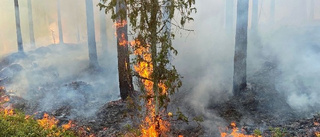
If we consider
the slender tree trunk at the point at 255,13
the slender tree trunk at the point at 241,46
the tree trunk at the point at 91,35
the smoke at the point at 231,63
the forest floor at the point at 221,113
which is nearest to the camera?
the forest floor at the point at 221,113

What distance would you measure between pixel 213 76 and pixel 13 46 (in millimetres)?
32788

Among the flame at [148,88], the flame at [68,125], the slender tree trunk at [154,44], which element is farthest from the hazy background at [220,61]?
the flame at [68,125]

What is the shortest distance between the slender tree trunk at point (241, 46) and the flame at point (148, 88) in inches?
224

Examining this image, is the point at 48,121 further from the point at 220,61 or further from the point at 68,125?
the point at 220,61

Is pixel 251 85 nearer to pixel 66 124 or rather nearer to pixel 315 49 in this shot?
pixel 315 49

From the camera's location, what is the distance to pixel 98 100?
12.1m

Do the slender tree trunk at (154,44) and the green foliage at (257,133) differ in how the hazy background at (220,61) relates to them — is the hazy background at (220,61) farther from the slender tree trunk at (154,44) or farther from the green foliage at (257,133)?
the green foliage at (257,133)

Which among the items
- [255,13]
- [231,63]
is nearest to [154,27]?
[231,63]

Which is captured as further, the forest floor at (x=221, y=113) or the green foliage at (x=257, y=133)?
the forest floor at (x=221, y=113)

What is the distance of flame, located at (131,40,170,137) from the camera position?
588 centimetres

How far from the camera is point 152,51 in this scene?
19.0 ft

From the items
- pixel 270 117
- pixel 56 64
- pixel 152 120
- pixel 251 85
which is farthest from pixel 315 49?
pixel 56 64

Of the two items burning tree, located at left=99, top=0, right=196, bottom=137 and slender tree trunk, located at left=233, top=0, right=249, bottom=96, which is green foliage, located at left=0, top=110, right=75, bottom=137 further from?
slender tree trunk, located at left=233, top=0, right=249, bottom=96

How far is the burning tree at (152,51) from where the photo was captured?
5348 mm
